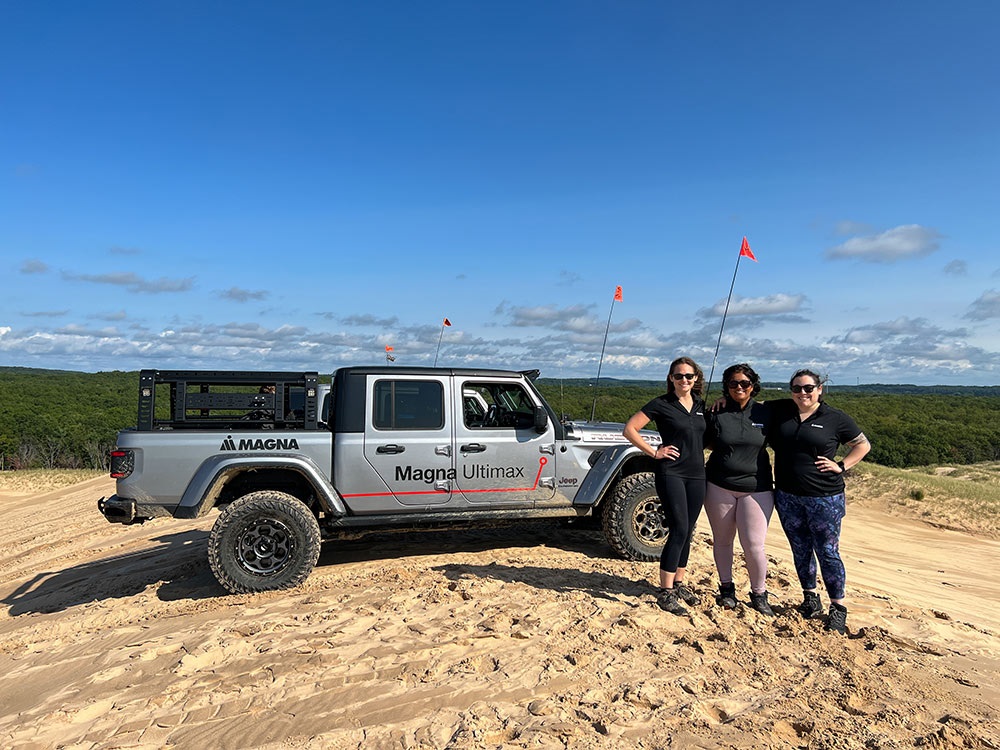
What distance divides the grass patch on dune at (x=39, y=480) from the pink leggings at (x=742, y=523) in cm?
1867

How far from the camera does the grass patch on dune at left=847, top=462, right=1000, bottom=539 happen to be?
13.3 m

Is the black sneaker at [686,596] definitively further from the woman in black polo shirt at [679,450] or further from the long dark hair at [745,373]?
the long dark hair at [745,373]

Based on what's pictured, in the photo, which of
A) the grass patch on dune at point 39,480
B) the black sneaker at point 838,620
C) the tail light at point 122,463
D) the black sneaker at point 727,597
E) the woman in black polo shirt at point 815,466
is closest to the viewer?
the woman in black polo shirt at point 815,466

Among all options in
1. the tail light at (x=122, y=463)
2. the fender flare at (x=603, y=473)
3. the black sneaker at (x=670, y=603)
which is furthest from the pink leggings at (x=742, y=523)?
the tail light at (x=122, y=463)

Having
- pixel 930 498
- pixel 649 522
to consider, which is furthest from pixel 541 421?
pixel 930 498

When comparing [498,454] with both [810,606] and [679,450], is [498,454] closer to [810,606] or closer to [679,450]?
[679,450]

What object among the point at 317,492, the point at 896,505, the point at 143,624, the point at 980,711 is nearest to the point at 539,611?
the point at 317,492

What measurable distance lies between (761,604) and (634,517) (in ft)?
5.44

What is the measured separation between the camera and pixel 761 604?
4895mm

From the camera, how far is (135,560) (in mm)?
7863

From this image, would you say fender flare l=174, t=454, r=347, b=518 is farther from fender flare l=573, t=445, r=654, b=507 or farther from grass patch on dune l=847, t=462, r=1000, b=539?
grass patch on dune l=847, t=462, r=1000, b=539

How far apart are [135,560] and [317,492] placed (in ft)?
11.8

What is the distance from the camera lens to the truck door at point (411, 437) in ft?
19.6

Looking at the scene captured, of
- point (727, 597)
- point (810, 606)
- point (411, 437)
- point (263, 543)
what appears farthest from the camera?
point (411, 437)
